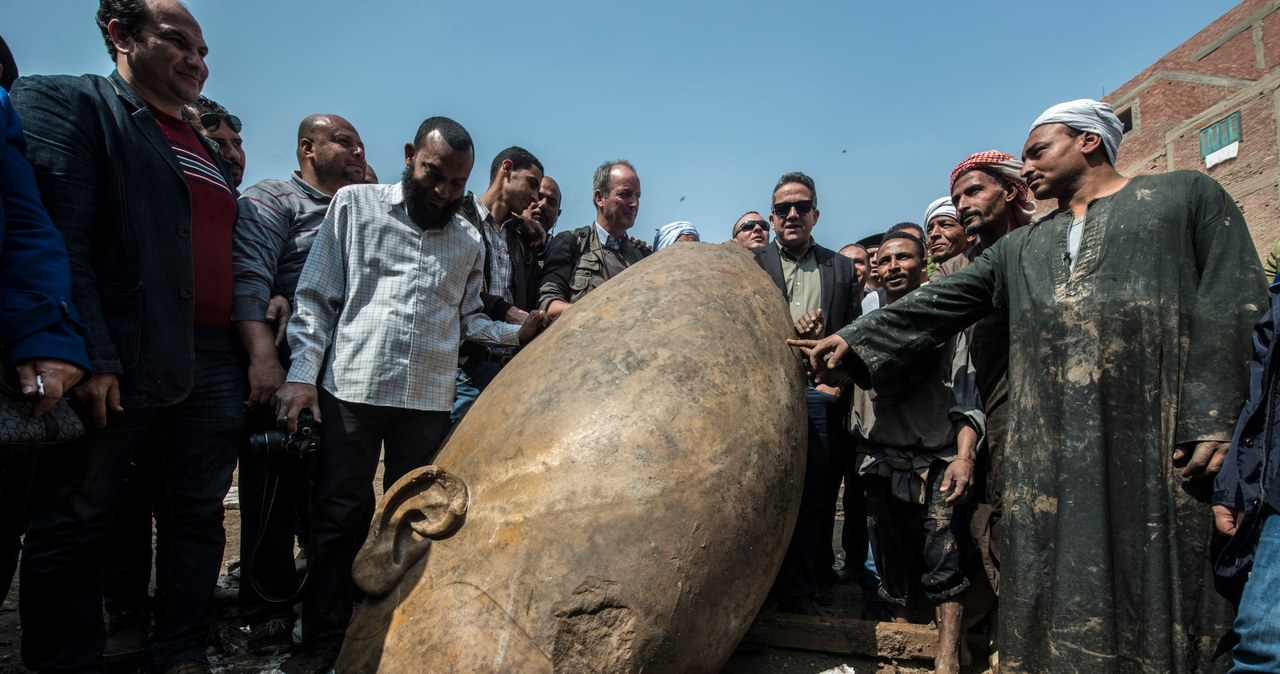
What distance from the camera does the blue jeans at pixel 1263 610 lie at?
1.84 meters

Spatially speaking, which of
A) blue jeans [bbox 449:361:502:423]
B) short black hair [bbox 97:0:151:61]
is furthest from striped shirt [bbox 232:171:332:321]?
blue jeans [bbox 449:361:502:423]

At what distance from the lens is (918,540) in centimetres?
329

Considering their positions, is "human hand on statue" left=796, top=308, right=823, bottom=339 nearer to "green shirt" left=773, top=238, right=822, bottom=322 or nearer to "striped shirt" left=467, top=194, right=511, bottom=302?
"green shirt" left=773, top=238, right=822, bottom=322

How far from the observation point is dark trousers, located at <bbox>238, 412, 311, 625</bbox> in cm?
303

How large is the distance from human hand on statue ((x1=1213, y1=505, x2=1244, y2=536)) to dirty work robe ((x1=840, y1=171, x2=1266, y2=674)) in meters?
0.20

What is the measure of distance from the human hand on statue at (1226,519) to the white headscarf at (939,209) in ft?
8.41

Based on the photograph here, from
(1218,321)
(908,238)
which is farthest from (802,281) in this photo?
(1218,321)

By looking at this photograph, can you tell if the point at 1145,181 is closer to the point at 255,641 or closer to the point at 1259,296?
the point at 1259,296

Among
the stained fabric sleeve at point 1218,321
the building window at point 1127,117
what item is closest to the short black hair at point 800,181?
the stained fabric sleeve at point 1218,321

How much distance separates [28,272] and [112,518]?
2.74 ft

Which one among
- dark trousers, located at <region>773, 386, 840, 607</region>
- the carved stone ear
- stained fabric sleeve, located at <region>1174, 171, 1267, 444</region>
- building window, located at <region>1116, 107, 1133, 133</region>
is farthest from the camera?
building window, located at <region>1116, 107, 1133, 133</region>

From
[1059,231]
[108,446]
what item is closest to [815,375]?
[1059,231]

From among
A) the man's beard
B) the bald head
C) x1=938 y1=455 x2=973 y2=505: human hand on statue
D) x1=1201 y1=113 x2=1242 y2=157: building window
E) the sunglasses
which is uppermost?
x1=1201 y1=113 x2=1242 y2=157: building window

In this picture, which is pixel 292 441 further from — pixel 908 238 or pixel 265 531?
pixel 908 238
